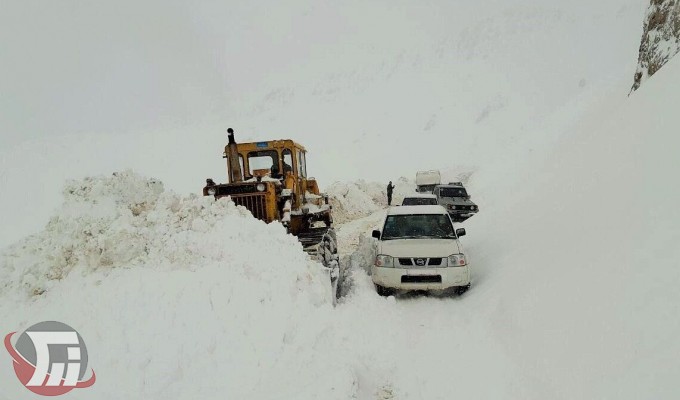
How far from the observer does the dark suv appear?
1588 cm

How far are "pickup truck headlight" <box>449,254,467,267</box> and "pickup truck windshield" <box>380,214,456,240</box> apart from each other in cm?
70

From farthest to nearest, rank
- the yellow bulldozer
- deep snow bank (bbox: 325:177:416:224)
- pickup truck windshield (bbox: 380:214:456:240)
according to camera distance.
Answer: deep snow bank (bbox: 325:177:416:224), the yellow bulldozer, pickup truck windshield (bbox: 380:214:456:240)

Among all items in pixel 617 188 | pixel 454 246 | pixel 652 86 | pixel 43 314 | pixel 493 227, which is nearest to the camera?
pixel 43 314

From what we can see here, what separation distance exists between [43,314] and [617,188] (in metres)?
8.10

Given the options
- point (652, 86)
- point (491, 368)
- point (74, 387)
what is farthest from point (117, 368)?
point (652, 86)

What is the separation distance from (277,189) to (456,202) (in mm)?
10132

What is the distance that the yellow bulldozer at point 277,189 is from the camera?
7.99 metres

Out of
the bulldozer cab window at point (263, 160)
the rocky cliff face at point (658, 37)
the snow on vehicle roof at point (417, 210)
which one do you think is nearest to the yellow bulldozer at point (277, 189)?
the bulldozer cab window at point (263, 160)

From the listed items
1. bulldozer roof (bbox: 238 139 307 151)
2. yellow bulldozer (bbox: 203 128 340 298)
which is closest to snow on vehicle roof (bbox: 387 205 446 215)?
yellow bulldozer (bbox: 203 128 340 298)

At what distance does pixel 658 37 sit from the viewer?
30.3ft

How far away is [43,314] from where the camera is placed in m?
4.44

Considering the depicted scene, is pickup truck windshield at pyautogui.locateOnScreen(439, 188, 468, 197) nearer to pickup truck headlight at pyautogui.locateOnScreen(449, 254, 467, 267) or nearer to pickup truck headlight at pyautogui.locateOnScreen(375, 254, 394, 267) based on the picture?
pickup truck headlight at pyautogui.locateOnScreen(449, 254, 467, 267)

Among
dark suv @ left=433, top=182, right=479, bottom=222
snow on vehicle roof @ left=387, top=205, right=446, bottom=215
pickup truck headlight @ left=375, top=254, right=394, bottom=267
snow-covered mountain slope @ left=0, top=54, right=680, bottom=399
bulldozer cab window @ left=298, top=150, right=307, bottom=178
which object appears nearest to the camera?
snow-covered mountain slope @ left=0, top=54, right=680, bottom=399

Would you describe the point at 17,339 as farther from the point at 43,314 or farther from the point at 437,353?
the point at 437,353
